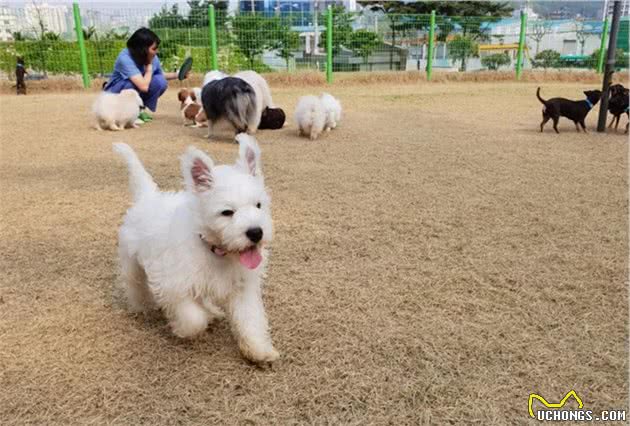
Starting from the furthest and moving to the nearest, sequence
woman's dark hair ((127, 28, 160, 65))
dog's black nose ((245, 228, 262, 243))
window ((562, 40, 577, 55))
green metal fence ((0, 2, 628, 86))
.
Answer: window ((562, 40, 577, 55)), green metal fence ((0, 2, 628, 86)), woman's dark hair ((127, 28, 160, 65)), dog's black nose ((245, 228, 262, 243))

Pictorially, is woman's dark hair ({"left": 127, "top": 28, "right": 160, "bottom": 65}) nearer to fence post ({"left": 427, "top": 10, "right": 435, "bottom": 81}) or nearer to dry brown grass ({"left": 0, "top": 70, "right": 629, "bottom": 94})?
dry brown grass ({"left": 0, "top": 70, "right": 629, "bottom": 94})

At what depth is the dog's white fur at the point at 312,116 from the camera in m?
6.49

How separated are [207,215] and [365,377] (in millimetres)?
859

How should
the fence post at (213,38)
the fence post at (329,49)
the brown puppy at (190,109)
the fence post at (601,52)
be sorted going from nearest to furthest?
the brown puppy at (190,109) → the fence post at (213,38) → the fence post at (329,49) → the fence post at (601,52)

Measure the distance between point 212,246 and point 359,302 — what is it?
904 mm

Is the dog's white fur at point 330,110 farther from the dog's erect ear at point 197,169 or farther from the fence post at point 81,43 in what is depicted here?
the fence post at point 81,43

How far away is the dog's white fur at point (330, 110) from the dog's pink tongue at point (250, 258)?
5.17m

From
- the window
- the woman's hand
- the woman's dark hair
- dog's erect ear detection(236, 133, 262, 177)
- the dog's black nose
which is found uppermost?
the window

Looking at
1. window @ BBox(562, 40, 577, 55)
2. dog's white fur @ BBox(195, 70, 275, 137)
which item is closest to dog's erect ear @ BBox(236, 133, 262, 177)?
dog's white fur @ BBox(195, 70, 275, 137)

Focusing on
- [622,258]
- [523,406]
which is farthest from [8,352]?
[622,258]

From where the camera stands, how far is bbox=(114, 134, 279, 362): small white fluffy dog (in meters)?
1.71

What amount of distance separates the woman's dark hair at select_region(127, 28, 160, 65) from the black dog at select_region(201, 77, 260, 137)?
5.05 feet

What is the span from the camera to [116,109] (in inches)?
277

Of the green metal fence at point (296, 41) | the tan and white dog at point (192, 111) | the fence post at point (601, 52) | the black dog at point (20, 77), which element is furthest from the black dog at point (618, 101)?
the black dog at point (20, 77)
